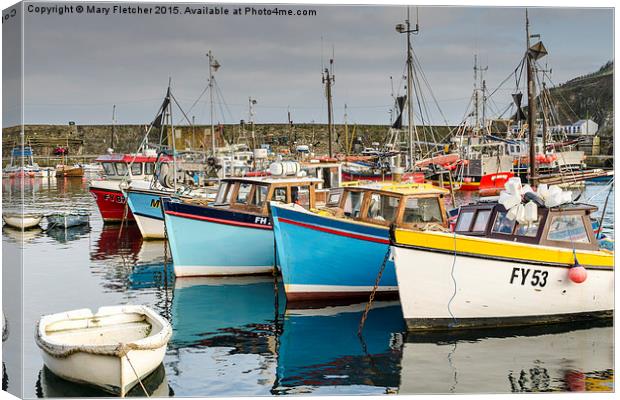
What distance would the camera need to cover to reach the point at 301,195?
20.5 meters

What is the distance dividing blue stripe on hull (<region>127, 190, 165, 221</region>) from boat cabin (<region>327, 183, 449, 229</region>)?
1263 cm

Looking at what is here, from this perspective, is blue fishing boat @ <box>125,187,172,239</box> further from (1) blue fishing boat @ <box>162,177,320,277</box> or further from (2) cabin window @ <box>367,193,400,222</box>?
(2) cabin window @ <box>367,193,400,222</box>

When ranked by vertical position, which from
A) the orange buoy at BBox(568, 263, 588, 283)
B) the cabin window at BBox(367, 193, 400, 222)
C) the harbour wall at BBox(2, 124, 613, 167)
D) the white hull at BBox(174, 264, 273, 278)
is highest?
the harbour wall at BBox(2, 124, 613, 167)

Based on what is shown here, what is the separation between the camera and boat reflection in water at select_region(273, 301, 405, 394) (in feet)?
39.5

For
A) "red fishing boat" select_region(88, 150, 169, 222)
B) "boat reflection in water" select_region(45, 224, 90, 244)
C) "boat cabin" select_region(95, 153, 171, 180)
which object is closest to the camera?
"boat reflection in water" select_region(45, 224, 90, 244)

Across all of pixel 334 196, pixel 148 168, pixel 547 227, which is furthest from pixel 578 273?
pixel 148 168

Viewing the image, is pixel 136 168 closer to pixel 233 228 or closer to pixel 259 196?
pixel 259 196

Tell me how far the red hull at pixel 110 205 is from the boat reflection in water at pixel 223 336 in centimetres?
1407

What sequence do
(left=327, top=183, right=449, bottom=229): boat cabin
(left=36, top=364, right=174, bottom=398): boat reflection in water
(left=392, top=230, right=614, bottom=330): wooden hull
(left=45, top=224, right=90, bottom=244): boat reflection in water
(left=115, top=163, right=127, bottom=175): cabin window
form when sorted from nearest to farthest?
(left=36, top=364, right=174, bottom=398): boat reflection in water
(left=392, top=230, right=614, bottom=330): wooden hull
(left=327, top=183, right=449, bottom=229): boat cabin
(left=45, top=224, right=90, bottom=244): boat reflection in water
(left=115, top=163, right=127, bottom=175): cabin window

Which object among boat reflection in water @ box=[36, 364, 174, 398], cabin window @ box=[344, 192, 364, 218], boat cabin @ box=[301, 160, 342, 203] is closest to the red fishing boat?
boat cabin @ box=[301, 160, 342, 203]

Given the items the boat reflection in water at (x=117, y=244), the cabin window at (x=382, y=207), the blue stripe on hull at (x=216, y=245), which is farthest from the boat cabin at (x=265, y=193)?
the boat reflection in water at (x=117, y=244)

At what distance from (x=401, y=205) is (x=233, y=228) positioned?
16.1 feet

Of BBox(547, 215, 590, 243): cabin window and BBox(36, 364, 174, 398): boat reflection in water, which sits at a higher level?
BBox(547, 215, 590, 243): cabin window

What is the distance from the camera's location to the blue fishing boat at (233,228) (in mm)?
19891
